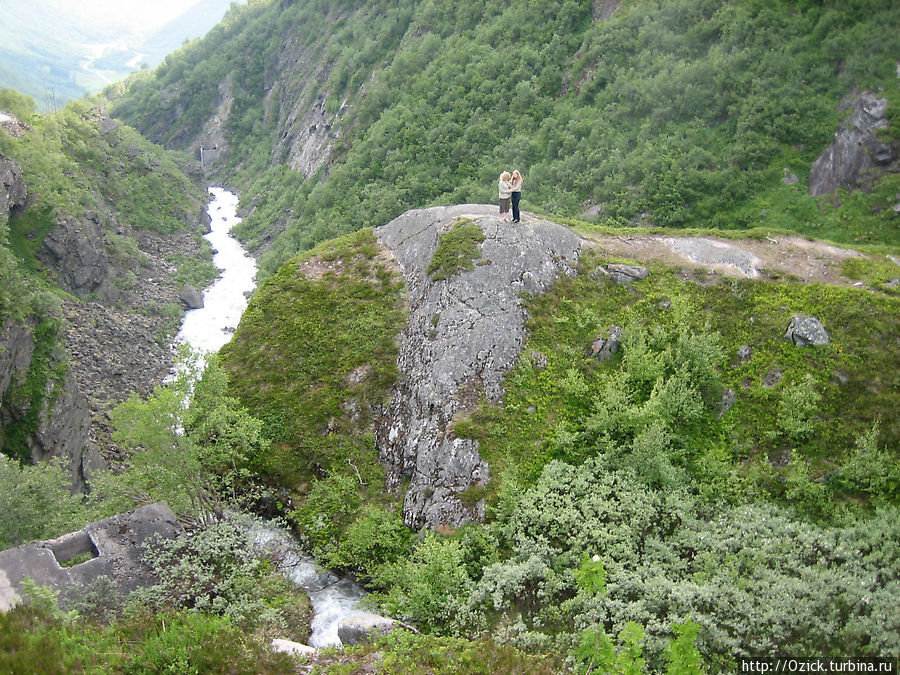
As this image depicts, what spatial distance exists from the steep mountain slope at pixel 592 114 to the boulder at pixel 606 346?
16182mm

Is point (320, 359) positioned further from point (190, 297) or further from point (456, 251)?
point (190, 297)

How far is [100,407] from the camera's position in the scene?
3375 cm

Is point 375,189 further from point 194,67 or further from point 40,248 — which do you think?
point 194,67

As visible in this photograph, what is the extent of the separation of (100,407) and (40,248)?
14.6m

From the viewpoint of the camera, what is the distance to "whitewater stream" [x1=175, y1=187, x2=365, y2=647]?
50.9ft

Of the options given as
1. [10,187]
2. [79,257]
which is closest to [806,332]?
[79,257]

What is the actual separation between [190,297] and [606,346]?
42367 mm

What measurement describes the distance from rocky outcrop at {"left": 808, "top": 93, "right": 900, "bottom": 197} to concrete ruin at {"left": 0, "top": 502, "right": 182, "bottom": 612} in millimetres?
32458

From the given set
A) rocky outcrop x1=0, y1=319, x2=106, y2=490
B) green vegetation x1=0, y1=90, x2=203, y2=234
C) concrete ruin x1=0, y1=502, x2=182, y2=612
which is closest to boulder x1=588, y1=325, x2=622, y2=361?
concrete ruin x1=0, y1=502, x2=182, y2=612

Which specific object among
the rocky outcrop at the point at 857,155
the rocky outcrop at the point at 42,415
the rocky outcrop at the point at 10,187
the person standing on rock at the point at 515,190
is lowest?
the rocky outcrop at the point at 42,415

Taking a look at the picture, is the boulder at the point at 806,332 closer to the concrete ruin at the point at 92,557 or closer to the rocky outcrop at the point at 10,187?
the concrete ruin at the point at 92,557

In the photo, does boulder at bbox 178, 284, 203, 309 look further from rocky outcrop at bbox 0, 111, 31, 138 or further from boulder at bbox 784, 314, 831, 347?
boulder at bbox 784, 314, 831, 347

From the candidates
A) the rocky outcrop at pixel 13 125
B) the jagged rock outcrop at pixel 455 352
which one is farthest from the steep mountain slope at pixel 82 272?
the jagged rock outcrop at pixel 455 352

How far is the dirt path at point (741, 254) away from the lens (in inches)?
829
